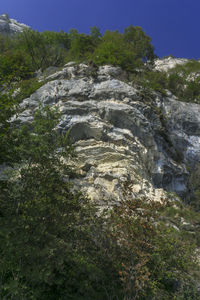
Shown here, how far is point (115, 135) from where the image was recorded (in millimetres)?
14938

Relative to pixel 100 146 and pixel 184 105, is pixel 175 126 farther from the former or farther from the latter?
pixel 100 146

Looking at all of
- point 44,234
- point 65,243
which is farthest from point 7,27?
point 65,243

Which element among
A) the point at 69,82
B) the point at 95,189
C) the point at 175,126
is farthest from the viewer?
the point at 175,126

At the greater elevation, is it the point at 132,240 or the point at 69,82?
the point at 69,82

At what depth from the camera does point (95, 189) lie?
451 inches

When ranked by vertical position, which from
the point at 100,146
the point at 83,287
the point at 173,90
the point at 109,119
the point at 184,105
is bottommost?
the point at 83,287

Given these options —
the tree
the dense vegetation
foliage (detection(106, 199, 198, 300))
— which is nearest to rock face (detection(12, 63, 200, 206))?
foliage (detection(106, 199, 198, 300))

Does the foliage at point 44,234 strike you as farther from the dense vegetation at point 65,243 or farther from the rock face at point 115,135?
the rock face at point 115,135

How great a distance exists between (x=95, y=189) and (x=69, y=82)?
10338 millimetres

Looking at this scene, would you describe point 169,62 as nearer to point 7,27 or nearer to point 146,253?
point 7,27

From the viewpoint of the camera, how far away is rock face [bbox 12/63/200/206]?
12.8 meters

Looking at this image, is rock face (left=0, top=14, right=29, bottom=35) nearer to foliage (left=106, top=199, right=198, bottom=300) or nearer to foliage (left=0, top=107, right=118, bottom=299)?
foliage (left=0, top=107, right=118, bottom=299)

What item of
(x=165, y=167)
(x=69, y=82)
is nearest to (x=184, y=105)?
(x=165, y=167)

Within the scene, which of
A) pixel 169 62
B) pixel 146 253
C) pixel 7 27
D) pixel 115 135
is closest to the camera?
pixel 146 253
